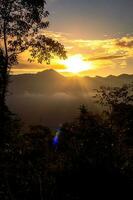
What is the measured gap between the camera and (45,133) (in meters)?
70.6

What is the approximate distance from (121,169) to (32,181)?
15.2ft

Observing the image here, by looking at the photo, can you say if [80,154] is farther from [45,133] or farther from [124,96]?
[45,133]

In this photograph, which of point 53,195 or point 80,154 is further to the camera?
point 80,154

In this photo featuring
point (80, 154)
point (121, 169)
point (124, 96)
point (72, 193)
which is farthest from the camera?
point (124, 96)

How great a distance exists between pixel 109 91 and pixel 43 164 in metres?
30.3

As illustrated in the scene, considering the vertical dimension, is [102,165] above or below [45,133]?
above

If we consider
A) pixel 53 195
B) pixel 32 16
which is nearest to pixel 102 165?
pixel 53 195

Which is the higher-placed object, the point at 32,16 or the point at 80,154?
the point at 32,16

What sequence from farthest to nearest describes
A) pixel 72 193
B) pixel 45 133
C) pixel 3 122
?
pixel 45 133, pixel 3 122, pixel 72 193

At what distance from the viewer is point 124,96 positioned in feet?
153

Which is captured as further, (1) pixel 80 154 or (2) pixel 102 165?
(1) pixel 80 154

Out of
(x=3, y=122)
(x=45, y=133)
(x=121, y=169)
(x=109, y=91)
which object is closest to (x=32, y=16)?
(x=3, y=122)

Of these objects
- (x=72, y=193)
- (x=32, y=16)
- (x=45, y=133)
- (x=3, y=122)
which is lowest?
(x=45, y=133)

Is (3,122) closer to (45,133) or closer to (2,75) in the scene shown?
(2,75)
